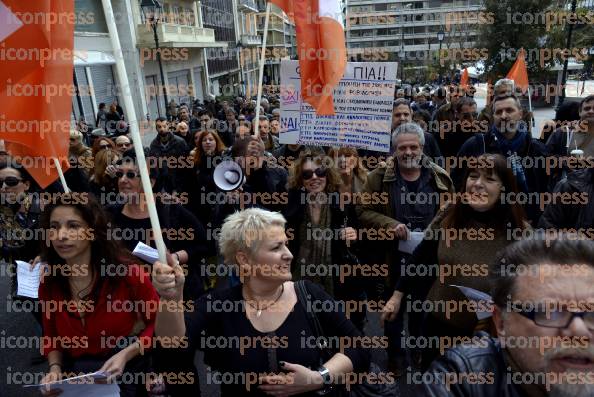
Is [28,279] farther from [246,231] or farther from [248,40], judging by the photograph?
[248,40]

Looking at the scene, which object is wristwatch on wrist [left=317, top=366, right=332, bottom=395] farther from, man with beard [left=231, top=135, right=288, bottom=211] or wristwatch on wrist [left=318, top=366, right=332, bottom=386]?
man with beard [left=231, top=135, right=288, bottom=211]

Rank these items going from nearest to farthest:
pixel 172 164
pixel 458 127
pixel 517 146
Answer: pixel 517 146
pixel 172 164
pixel 458 127

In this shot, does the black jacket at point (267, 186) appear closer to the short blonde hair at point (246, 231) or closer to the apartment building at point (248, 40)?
the short blonde hair at point (246, 231)

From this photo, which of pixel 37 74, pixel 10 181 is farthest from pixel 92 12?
pixel 37 74

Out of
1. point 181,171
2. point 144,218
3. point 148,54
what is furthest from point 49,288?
point 148,54

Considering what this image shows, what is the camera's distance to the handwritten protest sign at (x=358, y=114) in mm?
4285

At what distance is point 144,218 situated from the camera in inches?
127

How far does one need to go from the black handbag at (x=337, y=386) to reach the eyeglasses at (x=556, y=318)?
997mm

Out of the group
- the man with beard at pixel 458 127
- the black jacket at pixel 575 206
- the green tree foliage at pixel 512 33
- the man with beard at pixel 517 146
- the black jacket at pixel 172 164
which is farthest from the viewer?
the green tree foliage at pixel 512 33

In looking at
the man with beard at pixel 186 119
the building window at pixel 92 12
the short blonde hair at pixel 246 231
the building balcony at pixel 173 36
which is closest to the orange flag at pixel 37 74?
the short blonde hair at pixel 246 231

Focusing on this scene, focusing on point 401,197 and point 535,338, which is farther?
point 401,197

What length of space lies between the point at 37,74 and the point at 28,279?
160 centimetres

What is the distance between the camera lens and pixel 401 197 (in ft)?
11.2

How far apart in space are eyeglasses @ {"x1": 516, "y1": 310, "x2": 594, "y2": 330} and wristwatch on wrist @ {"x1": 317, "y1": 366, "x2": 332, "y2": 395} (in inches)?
38.6
